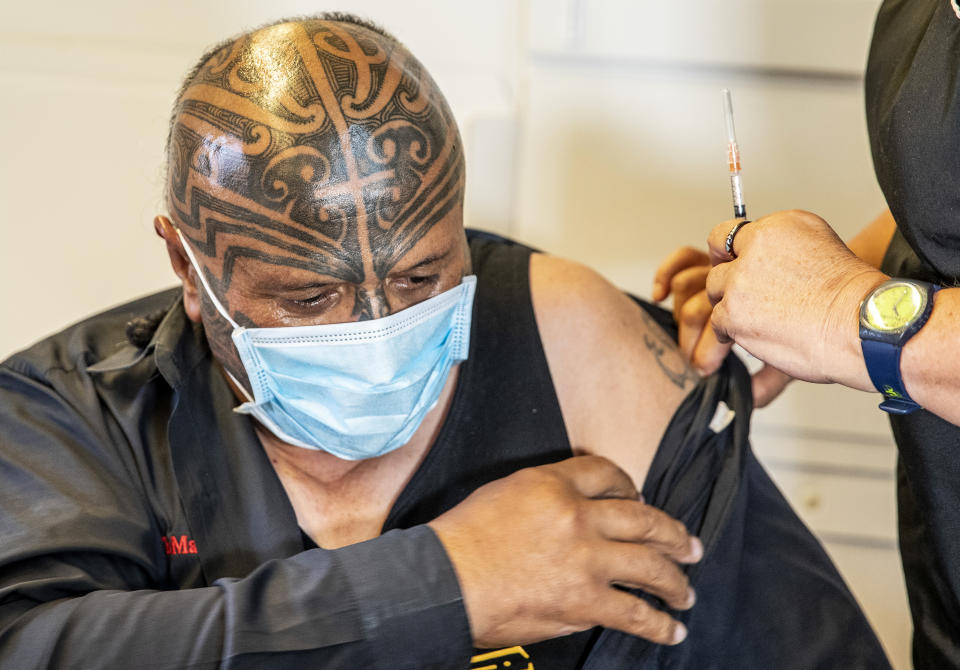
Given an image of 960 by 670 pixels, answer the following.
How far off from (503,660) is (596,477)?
10.0 inches

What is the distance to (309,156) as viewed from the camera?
1.11m

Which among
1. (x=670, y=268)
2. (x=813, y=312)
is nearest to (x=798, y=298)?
(x=813, y=312)

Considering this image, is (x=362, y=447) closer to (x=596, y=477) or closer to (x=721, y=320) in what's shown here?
(x=596, y=477)

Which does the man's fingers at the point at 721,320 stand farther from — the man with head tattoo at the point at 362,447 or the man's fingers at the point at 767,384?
the man's fingers at the point at 767,384

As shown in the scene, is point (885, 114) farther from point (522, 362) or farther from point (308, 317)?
point (308, 317)

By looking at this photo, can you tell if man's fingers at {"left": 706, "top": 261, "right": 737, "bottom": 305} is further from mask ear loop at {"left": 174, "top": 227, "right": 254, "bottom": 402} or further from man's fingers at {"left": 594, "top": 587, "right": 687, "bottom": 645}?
mask ear loop at {"left": 174, "top": 227, "right": 254, "bottom": 402}

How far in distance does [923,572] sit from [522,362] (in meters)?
0.58

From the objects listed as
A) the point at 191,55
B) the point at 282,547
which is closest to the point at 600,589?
the point at 282,547

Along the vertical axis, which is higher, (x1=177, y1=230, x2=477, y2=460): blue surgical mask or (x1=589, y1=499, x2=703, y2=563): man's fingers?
(x1=177, y1=230, x2=477, y2=460): blue surgical mask

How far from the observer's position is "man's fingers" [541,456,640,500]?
119 cm

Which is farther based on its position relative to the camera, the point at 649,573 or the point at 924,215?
the point at 649,573

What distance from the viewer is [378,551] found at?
1070 millimetres

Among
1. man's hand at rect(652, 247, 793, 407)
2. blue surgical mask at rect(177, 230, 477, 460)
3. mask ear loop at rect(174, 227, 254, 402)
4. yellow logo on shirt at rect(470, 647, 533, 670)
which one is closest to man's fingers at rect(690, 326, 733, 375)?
man's hand at rect(652, 247, 793, 407)

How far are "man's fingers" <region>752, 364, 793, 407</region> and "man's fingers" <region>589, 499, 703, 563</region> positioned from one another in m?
0.32
